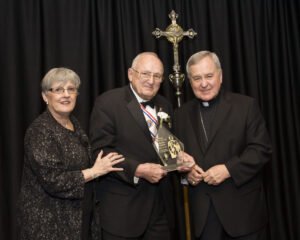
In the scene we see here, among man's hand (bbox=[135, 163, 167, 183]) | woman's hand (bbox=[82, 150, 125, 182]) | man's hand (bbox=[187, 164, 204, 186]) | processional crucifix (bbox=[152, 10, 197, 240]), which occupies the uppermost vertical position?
processional crucifix (bbox=[152, 10, 197, 240])

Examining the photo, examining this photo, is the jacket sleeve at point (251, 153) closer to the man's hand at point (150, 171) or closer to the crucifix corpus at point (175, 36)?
the man's hand at point (150, 171)

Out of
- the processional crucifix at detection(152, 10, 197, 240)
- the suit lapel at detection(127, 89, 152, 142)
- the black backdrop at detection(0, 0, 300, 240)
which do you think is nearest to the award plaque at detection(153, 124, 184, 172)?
the suit lapel at detection(127, 89, 152, 142)

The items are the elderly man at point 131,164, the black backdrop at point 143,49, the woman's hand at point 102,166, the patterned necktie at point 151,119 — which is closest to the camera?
the woman's hand at point 102,166

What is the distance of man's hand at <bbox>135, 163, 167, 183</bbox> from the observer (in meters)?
2.40

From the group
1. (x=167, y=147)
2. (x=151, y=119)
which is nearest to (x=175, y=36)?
(x=151, y=119)

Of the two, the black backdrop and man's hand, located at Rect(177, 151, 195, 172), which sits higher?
the black backdrop

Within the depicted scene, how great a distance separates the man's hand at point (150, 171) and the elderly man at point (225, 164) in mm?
235

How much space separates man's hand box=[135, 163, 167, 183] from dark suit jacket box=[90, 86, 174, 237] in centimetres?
5

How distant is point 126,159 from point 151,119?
1.17 feet

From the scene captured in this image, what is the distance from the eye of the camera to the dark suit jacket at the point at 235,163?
2422 millimetres

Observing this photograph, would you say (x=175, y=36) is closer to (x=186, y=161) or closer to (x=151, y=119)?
(x=151, y=119)

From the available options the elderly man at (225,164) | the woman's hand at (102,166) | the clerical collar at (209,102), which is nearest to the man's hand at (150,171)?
the woman's hand at (102,166)

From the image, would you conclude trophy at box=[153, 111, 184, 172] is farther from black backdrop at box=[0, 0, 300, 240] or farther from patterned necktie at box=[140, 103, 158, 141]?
black backdrop at box=[0, 0, 300, 240]

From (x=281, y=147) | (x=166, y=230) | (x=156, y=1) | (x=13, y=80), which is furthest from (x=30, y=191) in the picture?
(x=281, y=147)
